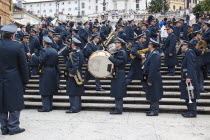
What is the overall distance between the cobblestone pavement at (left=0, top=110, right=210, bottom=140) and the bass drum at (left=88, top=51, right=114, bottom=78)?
1216 millimetres

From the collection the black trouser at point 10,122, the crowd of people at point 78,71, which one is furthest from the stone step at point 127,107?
the black trouser at point 10,122

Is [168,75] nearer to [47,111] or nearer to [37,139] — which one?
[47,111]

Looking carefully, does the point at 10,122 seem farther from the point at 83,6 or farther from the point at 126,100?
the point at 83,6

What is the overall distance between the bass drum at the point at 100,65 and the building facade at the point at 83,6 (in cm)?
7994

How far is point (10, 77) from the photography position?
6391 millimetres

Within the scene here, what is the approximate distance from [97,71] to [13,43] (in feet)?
10.1

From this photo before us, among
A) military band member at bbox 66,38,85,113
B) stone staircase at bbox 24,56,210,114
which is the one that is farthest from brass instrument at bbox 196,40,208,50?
military band member at bbox 66,38,85,113

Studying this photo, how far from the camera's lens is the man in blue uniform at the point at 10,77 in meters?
6.35

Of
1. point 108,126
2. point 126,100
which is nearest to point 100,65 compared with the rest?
point 126,100

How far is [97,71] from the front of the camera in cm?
878

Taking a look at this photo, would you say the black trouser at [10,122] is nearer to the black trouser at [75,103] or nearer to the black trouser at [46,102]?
the black trouser at [46,102]

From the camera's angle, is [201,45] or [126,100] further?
[201,45]

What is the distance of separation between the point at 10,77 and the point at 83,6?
106m

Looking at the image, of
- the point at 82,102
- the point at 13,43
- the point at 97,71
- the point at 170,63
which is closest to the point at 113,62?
the point at 97,71
